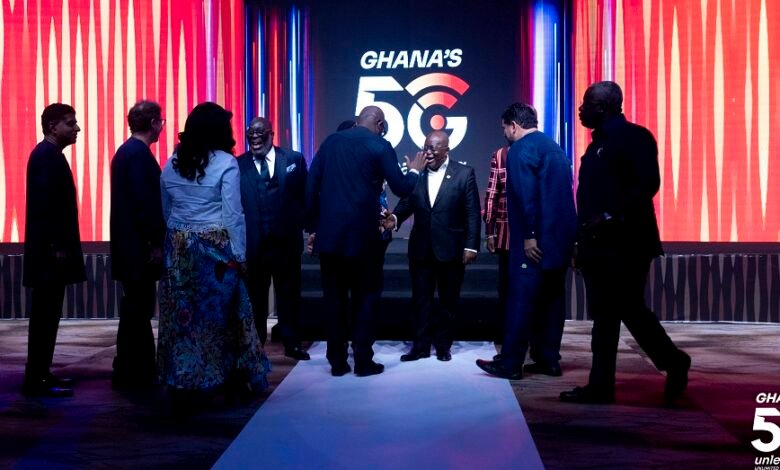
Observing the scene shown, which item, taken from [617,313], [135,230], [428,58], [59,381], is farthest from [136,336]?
[428,58]

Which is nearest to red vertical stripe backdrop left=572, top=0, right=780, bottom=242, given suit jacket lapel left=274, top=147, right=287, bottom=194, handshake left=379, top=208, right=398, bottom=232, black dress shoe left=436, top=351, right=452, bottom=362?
black dress shoe left=436, top=351, right=452, bottom=362

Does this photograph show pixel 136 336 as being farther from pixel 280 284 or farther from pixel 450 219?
pixel 450 219

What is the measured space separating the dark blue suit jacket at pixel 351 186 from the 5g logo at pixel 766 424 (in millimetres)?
1926

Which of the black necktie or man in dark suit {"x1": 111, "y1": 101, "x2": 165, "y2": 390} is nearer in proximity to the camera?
man in dark suit {"x1": 111, "y1": 101, "x2": 165, "y2": 390}

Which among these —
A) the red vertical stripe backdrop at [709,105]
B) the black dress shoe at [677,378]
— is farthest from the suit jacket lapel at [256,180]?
the red vertical stripe backdrop at [709,105]

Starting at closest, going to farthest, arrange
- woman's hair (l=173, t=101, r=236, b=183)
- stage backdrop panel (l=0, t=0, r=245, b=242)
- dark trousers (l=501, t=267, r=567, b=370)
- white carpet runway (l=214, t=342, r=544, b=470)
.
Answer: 1. white carpet runway (l=214, t=342, r=544, b=470)
2. woman's hair (l=173, t=101, r=236, b=183)
3. dark trousers (l=501, t=267, r=567, b=370)
4. stage backdrop panel (l=0, t=0, r=245, b=242)

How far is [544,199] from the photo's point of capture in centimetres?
451

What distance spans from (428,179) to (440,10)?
3.45m

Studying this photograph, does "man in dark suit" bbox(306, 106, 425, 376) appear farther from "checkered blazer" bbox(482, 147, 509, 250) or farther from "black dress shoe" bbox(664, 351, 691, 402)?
"black dress shoe" bbox(664, 351, 691, 402)

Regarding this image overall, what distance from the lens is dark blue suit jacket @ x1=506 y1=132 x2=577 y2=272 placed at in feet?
14.7

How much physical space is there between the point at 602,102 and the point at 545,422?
1.34 metres

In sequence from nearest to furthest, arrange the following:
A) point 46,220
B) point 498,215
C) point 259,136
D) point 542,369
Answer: point 46,220 → point 542,369 → point 259,136 → point 498,215

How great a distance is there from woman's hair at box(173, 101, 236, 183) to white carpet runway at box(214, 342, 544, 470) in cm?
103

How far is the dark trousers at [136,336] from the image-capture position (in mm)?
4516
